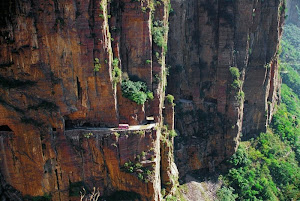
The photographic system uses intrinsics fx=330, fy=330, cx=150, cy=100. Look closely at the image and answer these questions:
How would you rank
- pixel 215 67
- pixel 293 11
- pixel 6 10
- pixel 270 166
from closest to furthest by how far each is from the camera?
pixel 6 10 < pixel 215 67 < pixel 270 166 < pixel 293 11

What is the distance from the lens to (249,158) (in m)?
47.7

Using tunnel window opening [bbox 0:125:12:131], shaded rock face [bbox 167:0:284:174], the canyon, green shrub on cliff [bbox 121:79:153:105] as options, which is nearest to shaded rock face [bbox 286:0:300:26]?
shaded rock face [bbox 167:0:284:174]

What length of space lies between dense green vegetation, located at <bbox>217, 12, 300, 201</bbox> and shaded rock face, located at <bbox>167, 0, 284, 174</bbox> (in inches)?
130

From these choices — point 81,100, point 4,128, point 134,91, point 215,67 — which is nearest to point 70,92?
point 81,100

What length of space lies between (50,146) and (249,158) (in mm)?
30338

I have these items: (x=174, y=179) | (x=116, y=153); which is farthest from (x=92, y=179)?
(x=174, y=179)

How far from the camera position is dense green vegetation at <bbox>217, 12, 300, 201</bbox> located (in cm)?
4384

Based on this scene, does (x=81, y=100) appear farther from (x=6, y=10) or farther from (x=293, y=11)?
(x=293, y=11)

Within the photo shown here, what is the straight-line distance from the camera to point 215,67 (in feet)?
149

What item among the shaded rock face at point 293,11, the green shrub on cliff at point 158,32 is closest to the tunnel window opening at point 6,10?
the green shrub on cliff at point 158,32

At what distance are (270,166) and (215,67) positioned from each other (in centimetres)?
1656

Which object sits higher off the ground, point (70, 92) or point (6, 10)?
point (6, 10)

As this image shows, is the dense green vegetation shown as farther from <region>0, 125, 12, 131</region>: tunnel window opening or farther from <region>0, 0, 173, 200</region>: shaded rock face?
<region>0, 125, 12, 131</region>: tunnel window opening

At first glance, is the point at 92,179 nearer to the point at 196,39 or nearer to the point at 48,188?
the point at 48,188
